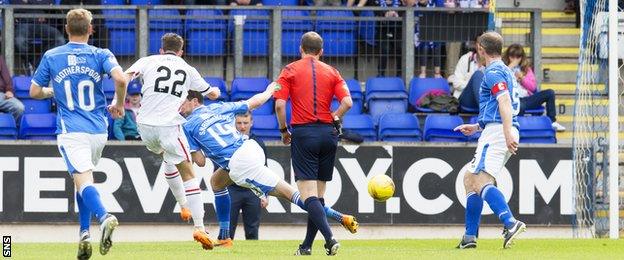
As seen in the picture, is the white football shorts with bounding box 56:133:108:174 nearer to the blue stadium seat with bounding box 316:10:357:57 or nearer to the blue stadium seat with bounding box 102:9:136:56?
the blue stadium seat with bounding box 102:9:136:56

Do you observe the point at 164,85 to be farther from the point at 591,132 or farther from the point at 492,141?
the point at 591,132

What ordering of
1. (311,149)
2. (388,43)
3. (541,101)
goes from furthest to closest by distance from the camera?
(388,43) < (541,101) < (311,149)

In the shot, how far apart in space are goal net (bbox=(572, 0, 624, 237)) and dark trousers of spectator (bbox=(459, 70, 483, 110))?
1.45 metres

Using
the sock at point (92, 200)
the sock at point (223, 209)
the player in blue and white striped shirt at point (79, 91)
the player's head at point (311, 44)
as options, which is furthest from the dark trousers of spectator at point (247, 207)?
the sock at point (92, 200)

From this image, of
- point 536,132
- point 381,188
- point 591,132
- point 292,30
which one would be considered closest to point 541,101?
point 536,132

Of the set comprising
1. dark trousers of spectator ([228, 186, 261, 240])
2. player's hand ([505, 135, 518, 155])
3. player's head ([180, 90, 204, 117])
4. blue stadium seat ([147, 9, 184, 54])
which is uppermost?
blue stadium seat ([147, 9, 184, 54])

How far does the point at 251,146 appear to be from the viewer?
1516cm

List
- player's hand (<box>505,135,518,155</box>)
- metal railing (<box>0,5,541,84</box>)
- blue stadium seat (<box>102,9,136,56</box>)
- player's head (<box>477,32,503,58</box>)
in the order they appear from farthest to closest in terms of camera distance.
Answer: blue stadium seat (<box>102,9,136,56</box>)
metal railing (<box>0,5,541,84</box>)
player's head (<box>477,32,503,58</box>)
player's hand (<box>505,135,518,155</box>)

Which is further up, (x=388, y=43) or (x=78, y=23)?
(x=78, y=23)

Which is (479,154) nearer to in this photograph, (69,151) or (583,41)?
(69,151)

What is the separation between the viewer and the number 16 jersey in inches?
600

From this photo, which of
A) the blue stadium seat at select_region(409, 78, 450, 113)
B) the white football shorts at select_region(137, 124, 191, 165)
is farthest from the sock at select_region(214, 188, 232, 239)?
the blue stadium seat at select_region(409, 78, 450, 113)

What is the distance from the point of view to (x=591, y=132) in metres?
20.2

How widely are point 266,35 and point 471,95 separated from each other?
9.91 feet
